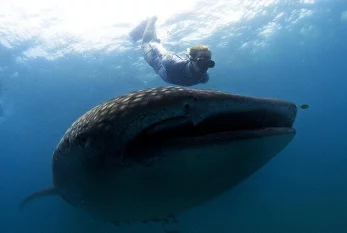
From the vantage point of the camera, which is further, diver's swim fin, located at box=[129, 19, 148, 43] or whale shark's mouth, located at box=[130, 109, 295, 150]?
diver's swim fin, located at box=[129, 19, 148, 43]

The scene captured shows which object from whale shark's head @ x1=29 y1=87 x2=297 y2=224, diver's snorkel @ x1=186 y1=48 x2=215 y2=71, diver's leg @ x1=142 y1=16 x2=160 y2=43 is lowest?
whale shark's head @ x1=29 y1=87 x2=297 y2=224

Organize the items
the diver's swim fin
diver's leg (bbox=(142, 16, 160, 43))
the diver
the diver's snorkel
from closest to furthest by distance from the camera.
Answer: the diver's snorkel → the diver → diver's leg (bbox=(142, 16, 160, 43)) → the diver's swim fin

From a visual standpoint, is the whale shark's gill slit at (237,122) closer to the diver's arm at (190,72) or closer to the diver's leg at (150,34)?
the diver's arm at (190,72)

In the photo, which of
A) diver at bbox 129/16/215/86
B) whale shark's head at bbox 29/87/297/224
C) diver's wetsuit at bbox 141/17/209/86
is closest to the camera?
whale shark's head at bbox 29/87/297/224

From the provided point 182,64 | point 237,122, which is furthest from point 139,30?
point 237,122

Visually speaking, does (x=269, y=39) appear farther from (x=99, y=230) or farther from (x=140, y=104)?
(x=140, y=104)

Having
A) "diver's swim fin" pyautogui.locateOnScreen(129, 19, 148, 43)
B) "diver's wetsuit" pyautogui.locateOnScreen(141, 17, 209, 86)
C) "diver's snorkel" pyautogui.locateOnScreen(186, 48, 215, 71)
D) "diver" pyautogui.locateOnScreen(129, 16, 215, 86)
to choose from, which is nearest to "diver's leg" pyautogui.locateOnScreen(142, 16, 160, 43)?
"diver" pyautogui.locateOnScreen(129, 16, 215, 86)

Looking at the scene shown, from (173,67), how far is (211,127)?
6254 mm

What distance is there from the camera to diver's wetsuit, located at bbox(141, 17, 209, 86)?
7420 millimetres

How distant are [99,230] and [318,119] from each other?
50549mm

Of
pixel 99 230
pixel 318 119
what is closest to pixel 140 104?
pixel 99 230

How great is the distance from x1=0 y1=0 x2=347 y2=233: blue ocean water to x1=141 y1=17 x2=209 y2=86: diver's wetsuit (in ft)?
10.2

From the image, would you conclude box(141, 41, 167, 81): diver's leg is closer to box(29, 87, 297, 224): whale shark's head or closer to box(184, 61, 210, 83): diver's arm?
box(184, 61, 210, 83): diver's arm

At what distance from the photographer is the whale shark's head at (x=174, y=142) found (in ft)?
6.42
